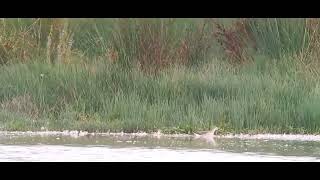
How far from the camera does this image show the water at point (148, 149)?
866 centimetres

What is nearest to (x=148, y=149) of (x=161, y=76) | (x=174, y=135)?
(x=174, y=135)

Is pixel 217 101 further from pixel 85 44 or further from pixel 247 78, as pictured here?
pixel 85 44

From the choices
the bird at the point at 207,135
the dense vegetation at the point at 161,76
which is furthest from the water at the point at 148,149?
the dense vegetation at the point at 161,76

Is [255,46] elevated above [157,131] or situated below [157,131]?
above

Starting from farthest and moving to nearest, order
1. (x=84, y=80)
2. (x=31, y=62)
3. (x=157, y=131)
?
(x=31, y=62)
(x=84, y=80)
(x=157, y=131)

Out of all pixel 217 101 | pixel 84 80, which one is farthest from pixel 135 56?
pixel 217 101

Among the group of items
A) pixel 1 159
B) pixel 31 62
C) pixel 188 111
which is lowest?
pixel 1 159

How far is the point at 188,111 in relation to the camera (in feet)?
36.9

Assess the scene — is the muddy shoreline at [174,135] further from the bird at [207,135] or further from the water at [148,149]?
the water at [148,149]

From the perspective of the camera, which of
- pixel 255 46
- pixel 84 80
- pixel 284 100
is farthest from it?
pixel 255 46

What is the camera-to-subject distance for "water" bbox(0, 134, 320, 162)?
8.66 m

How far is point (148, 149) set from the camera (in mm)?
9305
